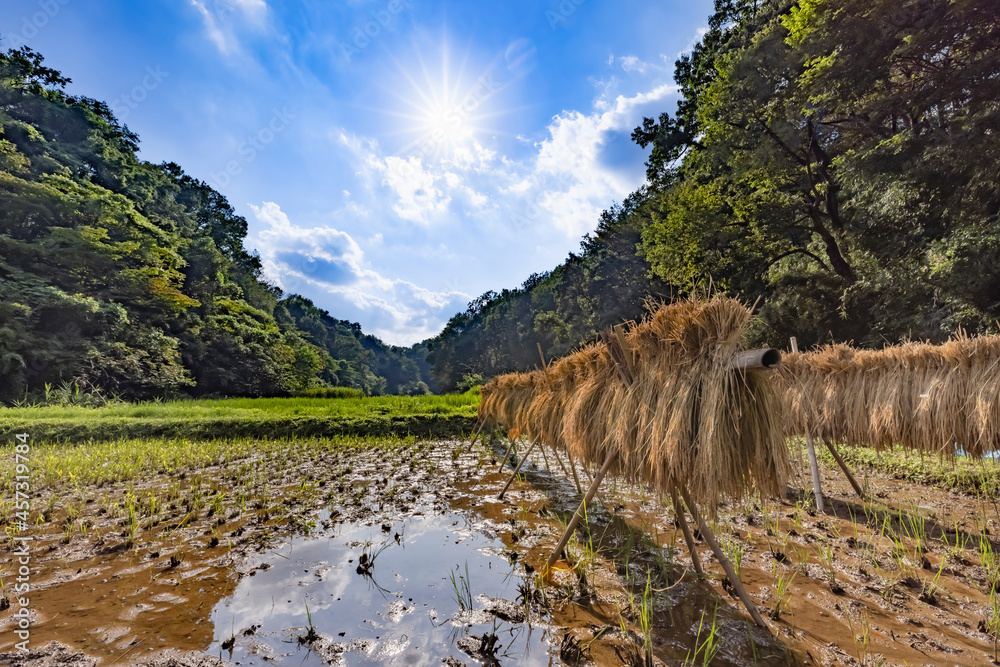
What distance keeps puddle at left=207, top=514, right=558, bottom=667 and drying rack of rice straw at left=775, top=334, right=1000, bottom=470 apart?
3131 millimetres

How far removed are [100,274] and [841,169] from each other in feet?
128

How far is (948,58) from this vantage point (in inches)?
414

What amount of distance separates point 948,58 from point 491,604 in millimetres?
16704

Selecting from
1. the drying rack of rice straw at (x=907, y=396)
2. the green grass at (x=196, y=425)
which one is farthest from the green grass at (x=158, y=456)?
the drying rack of rice straw at (x=907, y=396)

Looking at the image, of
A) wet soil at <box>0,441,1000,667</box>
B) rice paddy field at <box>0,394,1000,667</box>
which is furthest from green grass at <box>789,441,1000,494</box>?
wet soil at <box>0,441,1000,667</box>

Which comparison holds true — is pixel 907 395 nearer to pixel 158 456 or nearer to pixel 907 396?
pixel 907 396

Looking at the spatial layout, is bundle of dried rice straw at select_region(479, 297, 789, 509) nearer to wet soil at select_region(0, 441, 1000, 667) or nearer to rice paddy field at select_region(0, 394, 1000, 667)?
rice paddy field at select_region(0, 394, 1000, 667)

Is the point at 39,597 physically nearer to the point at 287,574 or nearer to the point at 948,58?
the point at 287,574

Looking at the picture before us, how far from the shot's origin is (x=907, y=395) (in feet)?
17.4

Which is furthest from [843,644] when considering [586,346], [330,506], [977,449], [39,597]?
[39,597]

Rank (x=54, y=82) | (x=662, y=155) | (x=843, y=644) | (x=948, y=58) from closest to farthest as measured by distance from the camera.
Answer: (x=843, y=644) < (x=948, y=58) < (x=662, y=155) < (x=54, y=82)

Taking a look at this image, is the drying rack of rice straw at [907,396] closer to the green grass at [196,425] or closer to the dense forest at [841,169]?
the dense forest at [841,169]

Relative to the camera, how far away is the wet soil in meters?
2.71
